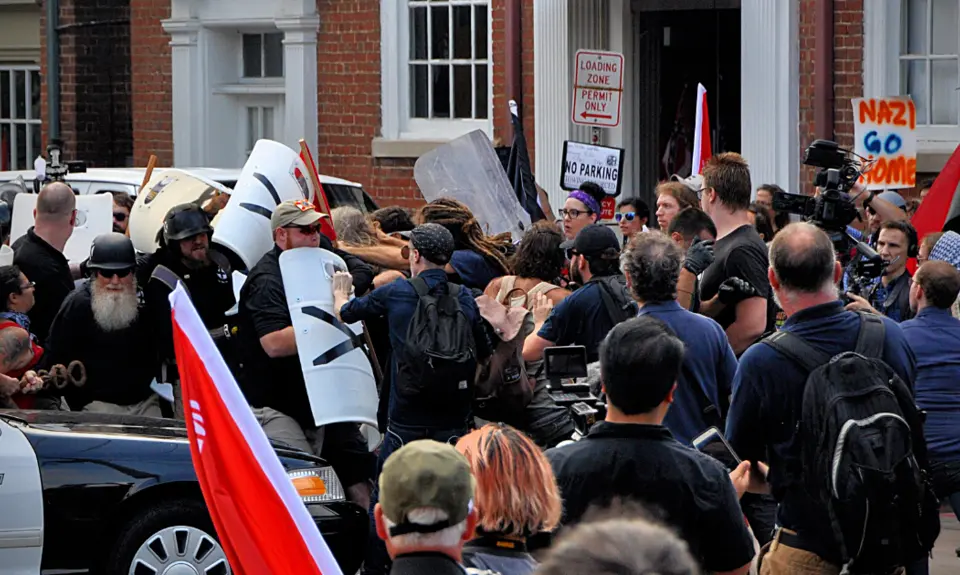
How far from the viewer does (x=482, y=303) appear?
7754mm

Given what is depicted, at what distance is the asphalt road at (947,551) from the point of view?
335 inches

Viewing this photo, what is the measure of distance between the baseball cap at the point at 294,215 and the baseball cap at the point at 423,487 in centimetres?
458

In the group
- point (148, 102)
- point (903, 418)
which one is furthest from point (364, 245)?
point (148, 102)

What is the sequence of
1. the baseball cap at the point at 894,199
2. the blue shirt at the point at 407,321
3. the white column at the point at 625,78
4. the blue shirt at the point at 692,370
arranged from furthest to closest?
the white column at the point at 625,78 < the baseball cap at the point at 894,199 < the blue shirt at the point at 407,321 < the blue shirt at the point at 692,370

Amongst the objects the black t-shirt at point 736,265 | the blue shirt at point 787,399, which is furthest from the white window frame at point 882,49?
the blue shirt at point 787,399

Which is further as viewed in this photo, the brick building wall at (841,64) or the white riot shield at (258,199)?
the brick building wall at (841,64)

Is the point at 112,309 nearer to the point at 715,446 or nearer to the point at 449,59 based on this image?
the point at 715,446

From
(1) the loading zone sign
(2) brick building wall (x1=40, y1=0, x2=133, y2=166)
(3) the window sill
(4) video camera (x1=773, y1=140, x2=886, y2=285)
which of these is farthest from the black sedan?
(2) brick building wall (x1=40, y1=0, x2=133, y2=166)

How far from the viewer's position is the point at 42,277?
9383mm

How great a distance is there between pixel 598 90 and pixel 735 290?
7362 millimetres

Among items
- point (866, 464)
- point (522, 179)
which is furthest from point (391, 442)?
point (522, 179)

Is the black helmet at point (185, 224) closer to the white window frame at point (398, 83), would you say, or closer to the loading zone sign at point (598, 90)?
the loading zone sign at point (598, 90)

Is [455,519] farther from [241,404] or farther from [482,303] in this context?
[482,303]

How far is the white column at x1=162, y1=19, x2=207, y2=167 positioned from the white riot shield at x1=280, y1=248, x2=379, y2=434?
1116 cm
